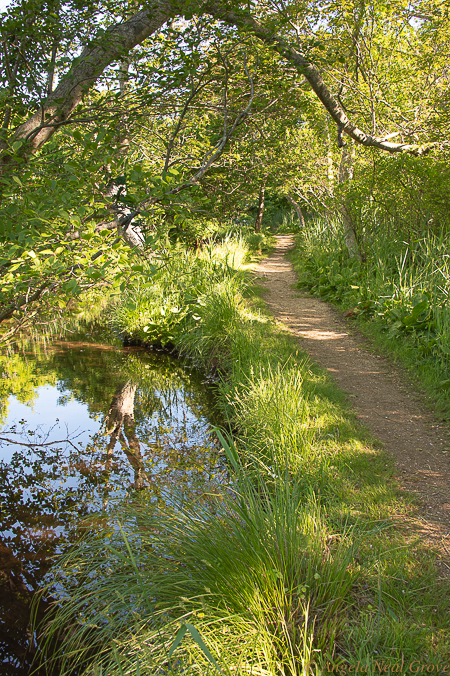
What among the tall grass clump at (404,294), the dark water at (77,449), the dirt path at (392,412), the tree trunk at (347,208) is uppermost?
the tree trunk at (347,208)

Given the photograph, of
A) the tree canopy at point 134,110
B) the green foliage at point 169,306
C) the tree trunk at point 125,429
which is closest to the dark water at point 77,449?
the tree trunk at point 125,429

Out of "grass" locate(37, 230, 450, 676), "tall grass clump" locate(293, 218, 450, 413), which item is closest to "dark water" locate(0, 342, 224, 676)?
"grass" locate(37, 230, 450, 676)

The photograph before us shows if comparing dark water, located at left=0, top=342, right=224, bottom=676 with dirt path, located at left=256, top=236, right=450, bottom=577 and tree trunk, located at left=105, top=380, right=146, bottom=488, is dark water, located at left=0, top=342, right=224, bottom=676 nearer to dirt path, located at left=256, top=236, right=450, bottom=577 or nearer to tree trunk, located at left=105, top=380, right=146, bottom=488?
tree trunk, located at left=105, top=380, right=146, bottom=488

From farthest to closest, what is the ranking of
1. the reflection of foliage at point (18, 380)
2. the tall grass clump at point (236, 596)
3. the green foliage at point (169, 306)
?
the green foliage at point (169, 306), the reflection of foliage at point (18, 380), the tall grass clump at point (236, 596)

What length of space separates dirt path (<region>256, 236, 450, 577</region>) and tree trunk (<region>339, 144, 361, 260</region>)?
1521 mm

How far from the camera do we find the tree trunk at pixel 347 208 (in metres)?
8.37

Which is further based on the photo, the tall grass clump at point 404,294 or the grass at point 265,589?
the tall grass clump at point 404,294

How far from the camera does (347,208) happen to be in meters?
8.56

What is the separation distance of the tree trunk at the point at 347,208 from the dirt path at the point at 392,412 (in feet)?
4.99

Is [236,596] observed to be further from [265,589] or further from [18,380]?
[18,380]

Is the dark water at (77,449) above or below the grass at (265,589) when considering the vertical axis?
below

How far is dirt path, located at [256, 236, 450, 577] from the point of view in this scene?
2.85 metres

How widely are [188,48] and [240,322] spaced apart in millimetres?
3559

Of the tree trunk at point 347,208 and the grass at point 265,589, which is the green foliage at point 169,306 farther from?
the grass at point 265,589
